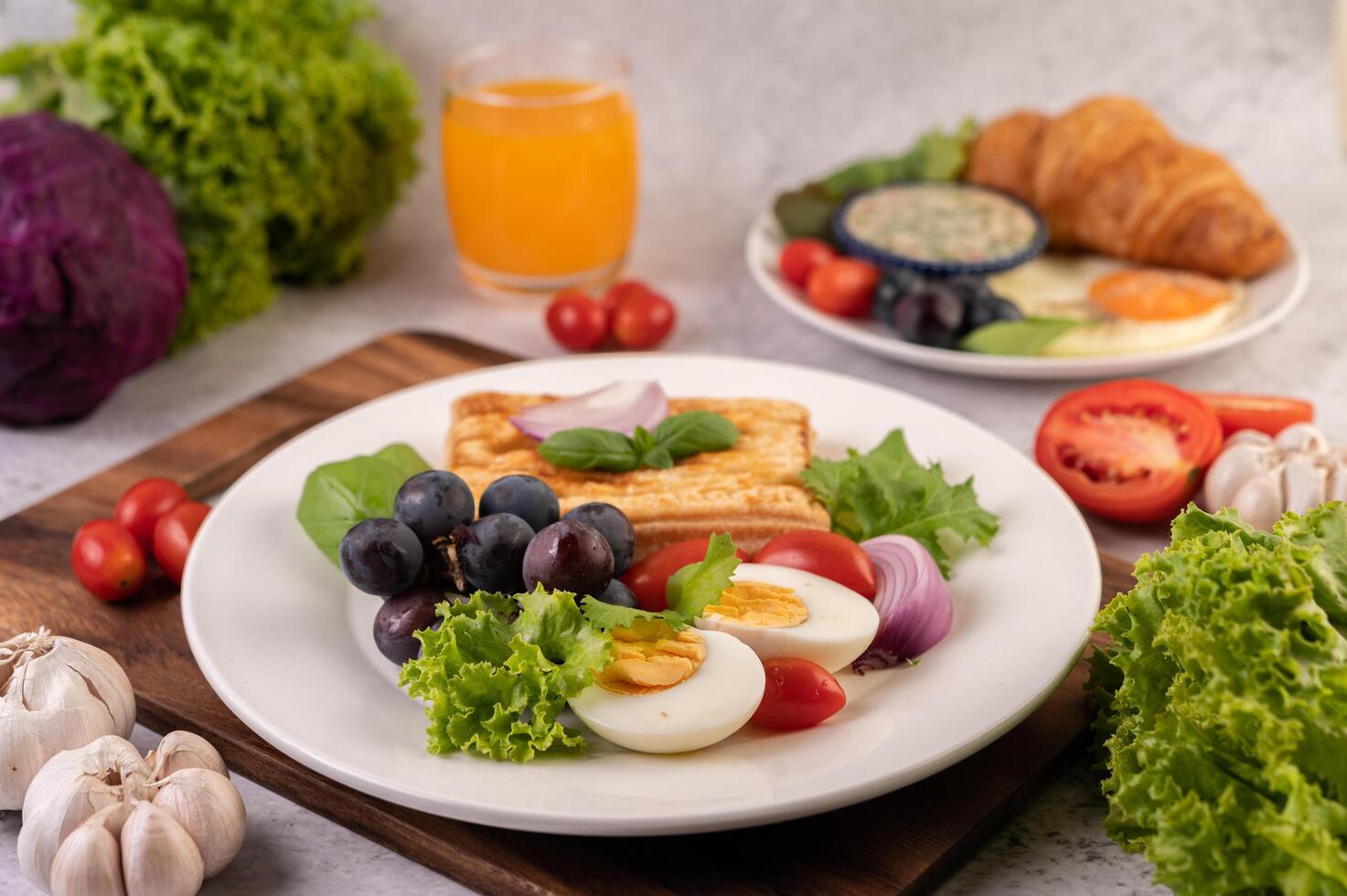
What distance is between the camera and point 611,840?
6.81ft

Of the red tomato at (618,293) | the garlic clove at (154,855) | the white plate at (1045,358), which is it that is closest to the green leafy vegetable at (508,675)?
the garlic clove at (154,855)

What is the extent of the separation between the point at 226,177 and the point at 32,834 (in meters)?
2.63

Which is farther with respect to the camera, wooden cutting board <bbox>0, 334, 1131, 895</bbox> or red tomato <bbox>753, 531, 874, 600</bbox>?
red tomato <bbox>753, 531, 874, 600</bbox>

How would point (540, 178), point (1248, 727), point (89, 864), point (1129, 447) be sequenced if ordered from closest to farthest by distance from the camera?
point (1248, 727) → point (89, 864) → point (1129, 447) → point (540, 178)

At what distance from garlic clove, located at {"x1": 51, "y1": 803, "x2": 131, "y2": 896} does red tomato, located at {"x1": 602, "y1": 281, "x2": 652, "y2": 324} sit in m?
2.51

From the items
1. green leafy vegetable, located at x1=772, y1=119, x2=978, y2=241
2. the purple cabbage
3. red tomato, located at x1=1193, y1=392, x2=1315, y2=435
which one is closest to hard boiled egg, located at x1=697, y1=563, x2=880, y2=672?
red tomato, located at x1=1193, y1=392, x2=1315, y2=435

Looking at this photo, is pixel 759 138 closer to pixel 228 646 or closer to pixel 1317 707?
pixel 228 646

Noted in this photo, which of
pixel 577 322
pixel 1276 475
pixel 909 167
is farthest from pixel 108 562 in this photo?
pixel 909 167

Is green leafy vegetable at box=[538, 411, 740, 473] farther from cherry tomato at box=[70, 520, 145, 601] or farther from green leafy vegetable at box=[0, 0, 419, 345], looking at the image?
green leafy vegetable at box=[0, 0, 419, 345]

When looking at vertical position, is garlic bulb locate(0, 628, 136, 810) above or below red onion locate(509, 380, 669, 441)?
below

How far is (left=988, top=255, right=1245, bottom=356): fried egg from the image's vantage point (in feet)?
12.6

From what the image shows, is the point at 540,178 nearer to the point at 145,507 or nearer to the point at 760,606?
the point at 145,507

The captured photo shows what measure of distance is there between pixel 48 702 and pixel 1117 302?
312 centimetres

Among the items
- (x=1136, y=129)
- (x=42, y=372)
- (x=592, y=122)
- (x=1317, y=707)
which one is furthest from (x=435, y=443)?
(x=1136, y=129)
